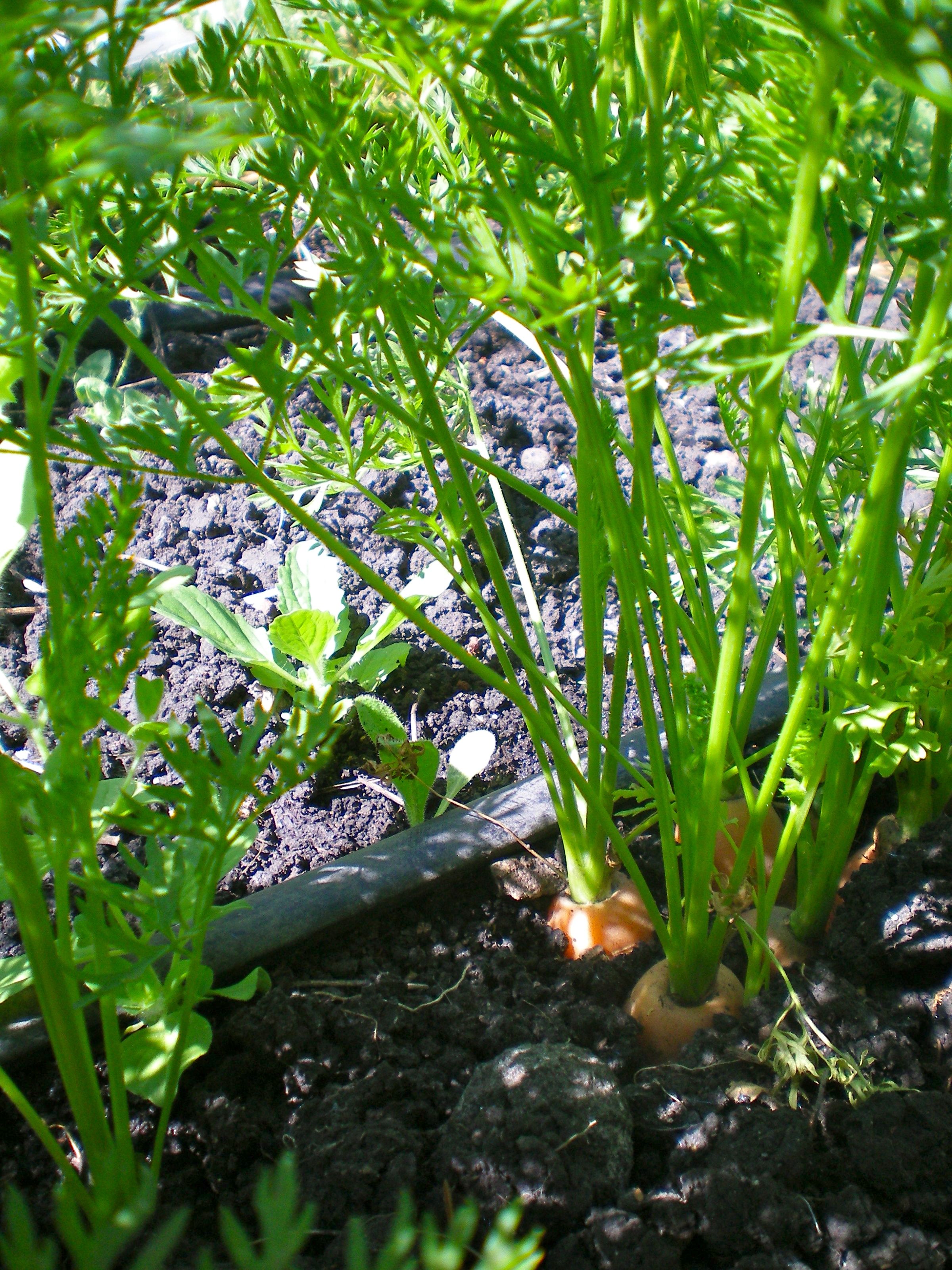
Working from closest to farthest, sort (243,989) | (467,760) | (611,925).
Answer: (243,989) → (611,925) → (467,760)

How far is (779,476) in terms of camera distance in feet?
1.85

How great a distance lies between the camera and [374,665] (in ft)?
3.39

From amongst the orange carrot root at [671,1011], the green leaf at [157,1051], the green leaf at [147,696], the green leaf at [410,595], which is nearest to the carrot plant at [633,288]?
the orange carrot root at [671,1011]

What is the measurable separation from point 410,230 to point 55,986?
1.85 m

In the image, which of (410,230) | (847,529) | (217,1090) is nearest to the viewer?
(217,1090)

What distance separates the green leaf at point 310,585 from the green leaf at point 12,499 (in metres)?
0.32

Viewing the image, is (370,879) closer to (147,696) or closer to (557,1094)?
(557,1094)

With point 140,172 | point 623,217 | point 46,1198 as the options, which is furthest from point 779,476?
point 46,1198

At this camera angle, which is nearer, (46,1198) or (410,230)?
(46,1198)

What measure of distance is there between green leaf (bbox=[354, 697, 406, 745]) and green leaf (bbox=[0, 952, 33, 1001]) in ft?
1.38

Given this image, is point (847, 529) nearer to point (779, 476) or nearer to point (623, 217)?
point (779, 476)

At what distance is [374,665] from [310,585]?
0.41ft

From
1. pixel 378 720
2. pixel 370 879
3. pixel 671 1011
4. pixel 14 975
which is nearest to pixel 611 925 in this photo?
pixel 671 1011

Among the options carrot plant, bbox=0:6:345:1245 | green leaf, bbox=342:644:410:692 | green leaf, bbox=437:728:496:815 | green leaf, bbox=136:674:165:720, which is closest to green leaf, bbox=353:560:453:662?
green leaf, bbox=342:644:410:692
